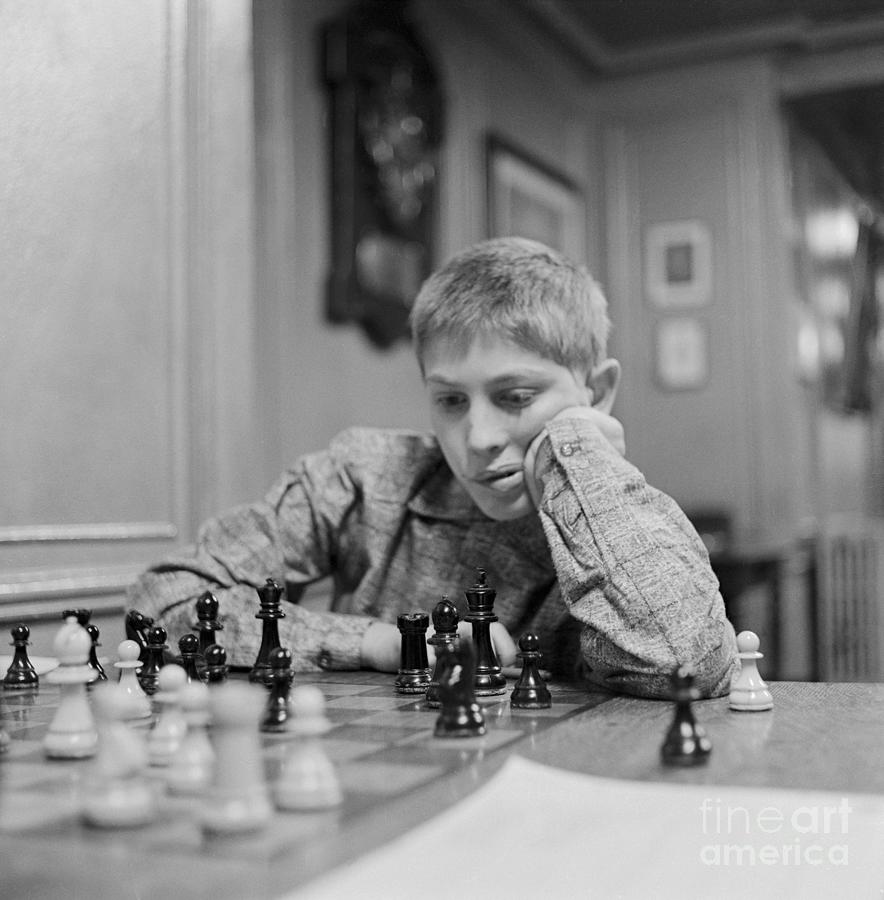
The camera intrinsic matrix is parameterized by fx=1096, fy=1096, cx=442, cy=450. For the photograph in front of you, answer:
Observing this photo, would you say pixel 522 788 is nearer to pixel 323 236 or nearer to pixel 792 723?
pixel 792 723

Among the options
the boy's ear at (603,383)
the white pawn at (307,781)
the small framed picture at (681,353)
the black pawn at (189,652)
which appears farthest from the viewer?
the small framed picture at (681,353)

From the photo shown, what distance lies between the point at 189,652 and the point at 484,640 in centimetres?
35

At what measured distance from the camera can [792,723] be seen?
1136 mm

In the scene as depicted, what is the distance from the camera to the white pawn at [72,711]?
0.94 m

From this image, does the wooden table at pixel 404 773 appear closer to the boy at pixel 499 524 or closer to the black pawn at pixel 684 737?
the black pawn at pixel 684 737

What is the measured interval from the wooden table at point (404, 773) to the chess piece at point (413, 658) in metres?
0.03

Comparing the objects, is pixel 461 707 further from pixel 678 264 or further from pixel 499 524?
pixel 678 264

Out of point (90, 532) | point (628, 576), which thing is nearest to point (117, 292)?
point (90, 532)

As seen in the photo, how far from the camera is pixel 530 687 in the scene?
47.9 inches

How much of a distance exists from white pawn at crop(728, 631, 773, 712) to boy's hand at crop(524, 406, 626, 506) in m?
0.42

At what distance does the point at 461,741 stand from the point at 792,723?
369 millimetres

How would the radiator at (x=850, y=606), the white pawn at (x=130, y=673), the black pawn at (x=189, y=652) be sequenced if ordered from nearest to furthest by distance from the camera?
the white pawn at (x=130, y=673)
the black pawn at (x=189, y=652)
the radiator at (x=850, y=606)

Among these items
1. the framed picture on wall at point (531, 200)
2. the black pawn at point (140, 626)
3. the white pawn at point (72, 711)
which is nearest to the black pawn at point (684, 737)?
the white pawn at point (72, 711)

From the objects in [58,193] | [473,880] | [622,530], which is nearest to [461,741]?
[473,880]
